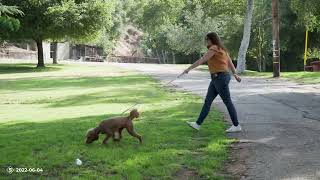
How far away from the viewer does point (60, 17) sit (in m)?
37.5

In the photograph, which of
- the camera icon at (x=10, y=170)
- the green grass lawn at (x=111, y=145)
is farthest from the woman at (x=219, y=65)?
the camera icon at (x=10, y=170)

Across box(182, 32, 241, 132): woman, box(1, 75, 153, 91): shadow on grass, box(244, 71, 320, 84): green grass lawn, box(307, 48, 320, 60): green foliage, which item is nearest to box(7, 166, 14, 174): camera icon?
box(182, 32, 241, 132): woman

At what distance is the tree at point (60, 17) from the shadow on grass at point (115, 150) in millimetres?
28004

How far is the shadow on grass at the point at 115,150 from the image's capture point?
6.69 metres

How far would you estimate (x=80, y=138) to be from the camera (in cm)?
880

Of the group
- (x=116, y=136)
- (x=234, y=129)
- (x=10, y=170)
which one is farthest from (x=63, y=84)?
(x=10, y=170)

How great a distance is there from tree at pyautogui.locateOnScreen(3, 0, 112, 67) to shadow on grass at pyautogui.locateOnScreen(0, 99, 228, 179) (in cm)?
2800

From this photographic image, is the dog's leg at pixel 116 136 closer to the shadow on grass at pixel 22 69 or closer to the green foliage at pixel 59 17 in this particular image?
the green foliage at pixel 59 17

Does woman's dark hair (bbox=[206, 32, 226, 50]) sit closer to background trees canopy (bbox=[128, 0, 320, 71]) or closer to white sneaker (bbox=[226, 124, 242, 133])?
white sneaker (bbox=[226, 124, 242, 133])

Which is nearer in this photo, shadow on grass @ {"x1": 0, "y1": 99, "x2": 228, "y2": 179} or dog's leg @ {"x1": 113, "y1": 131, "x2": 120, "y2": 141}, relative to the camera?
shadow on grass @ {"x1": 0, "y1": 99, "x2": 228, "y2": 179}

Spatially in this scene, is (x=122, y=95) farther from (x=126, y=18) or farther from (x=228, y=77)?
(x=126, y=18)

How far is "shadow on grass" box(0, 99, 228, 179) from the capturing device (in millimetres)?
6688

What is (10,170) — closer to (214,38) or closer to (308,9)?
(214,38)

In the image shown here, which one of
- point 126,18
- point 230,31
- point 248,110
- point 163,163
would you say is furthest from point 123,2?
point 163,163
